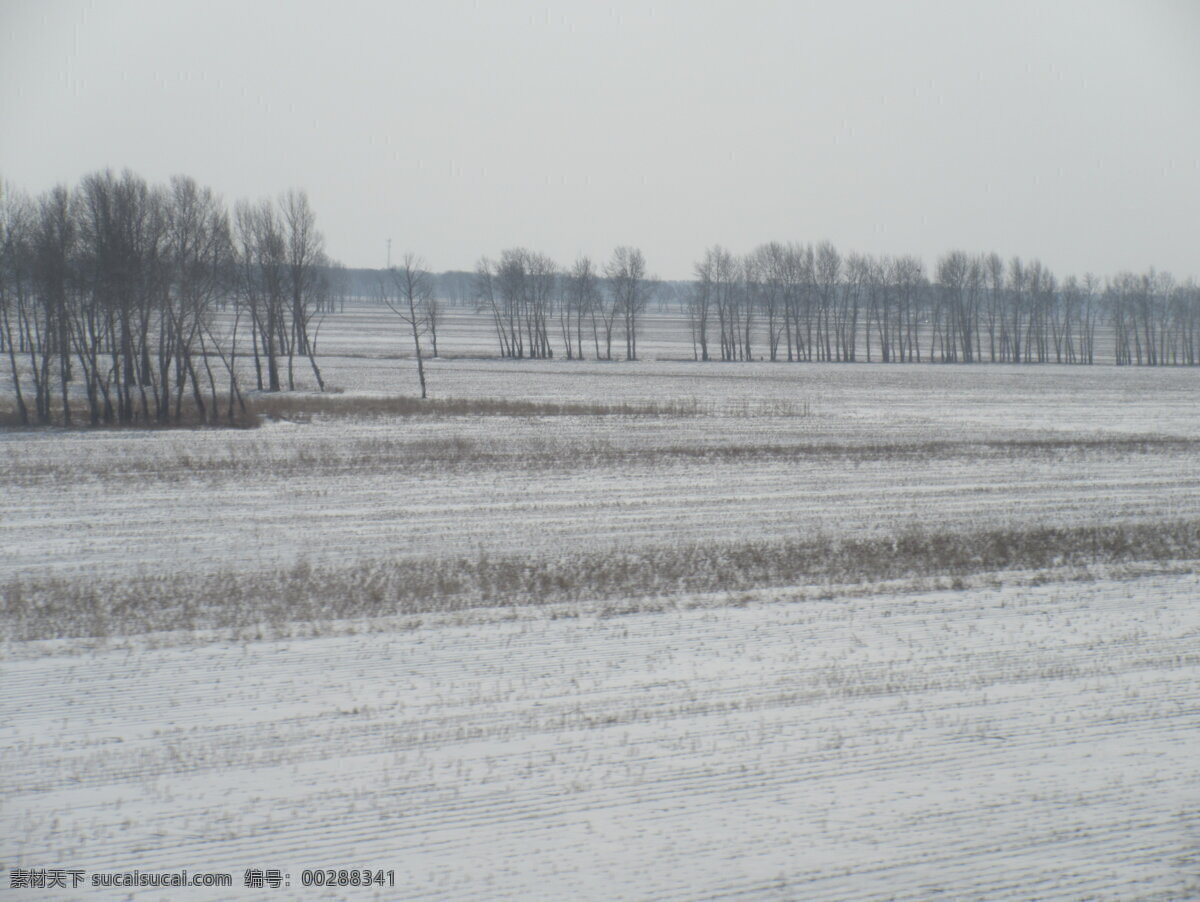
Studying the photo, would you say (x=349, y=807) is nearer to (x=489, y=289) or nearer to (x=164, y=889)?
(x=164, y=889)

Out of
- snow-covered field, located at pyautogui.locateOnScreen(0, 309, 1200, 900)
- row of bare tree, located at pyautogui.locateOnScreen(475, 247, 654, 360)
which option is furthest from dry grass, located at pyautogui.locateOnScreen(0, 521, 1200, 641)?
row of bare tree, located at pyautogui.locateOnScreen(475, 247, 654, 360)

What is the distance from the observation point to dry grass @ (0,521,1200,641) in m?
13.0

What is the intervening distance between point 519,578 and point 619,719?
5.80 meters

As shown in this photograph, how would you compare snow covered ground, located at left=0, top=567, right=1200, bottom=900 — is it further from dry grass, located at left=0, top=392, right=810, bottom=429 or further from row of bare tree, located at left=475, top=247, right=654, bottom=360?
row of bare tree, located at left=475, top=247, right=654, bottom=360

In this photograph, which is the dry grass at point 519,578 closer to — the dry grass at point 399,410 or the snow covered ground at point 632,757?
the snow covered ground at point 632,757

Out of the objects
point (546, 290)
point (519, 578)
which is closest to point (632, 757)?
point (519, 578)

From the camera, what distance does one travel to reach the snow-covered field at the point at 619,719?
23.4 feet

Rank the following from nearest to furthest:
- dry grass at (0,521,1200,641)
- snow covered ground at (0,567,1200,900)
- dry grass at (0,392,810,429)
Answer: snow covered ground at (0,567,1200,900)
dry grass at (0,521,1200,641)
dry grass at (0,392,810,429)

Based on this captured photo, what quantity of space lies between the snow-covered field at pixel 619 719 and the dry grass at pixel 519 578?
Result: 18.8 inches

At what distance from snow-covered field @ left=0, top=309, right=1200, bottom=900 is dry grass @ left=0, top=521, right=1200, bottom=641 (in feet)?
1.57

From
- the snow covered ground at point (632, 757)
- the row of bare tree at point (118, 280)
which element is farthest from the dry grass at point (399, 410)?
the snow covered ground at point (632, 757)

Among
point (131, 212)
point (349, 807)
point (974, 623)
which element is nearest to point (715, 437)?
point (974, 623)

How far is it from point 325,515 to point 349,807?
13.3 meters

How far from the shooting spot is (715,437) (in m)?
34.4
